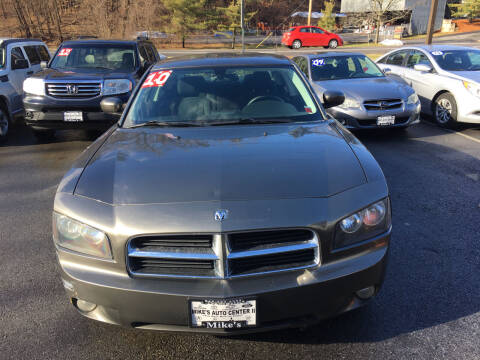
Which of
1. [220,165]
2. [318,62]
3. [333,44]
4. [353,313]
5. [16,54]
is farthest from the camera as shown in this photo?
[333,44]

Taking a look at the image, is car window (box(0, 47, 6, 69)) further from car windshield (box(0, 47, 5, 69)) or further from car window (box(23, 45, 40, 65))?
car window (box(23, 45, 40, 65))

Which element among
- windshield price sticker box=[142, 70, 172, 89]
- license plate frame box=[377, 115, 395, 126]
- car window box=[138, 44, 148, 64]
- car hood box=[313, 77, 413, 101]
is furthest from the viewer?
car window box=[138, 44, 148, 64]

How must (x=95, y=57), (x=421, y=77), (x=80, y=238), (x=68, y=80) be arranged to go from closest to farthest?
1. (x=80, y=238)
2. (x=68, y=80)
3. (x=95, y=57)
4. (x=421, y=77)

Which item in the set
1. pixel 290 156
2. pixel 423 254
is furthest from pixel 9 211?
pixel 423 254

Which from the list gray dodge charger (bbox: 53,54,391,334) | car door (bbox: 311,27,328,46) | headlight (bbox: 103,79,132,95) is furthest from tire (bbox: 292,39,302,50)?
gray dodge charger (bbox: 53,54,391,334)

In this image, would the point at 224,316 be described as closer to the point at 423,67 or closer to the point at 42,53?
the point at 423,67

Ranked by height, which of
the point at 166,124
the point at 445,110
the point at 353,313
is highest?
the point at 166,124

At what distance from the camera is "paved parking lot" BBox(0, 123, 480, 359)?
2.45 metres

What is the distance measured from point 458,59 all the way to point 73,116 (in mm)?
7991

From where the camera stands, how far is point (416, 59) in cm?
937

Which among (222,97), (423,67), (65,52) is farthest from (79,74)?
(423,67)

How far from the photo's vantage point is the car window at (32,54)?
29.5ft

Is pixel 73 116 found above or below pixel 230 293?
below

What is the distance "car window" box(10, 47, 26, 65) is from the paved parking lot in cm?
442
